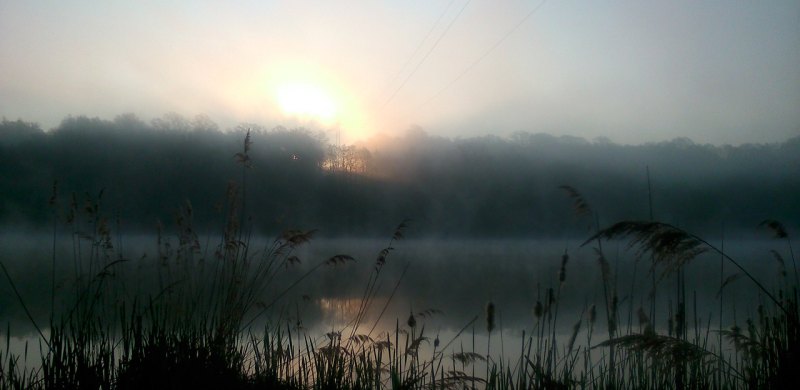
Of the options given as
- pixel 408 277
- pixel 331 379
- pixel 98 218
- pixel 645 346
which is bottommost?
pixel 408 277

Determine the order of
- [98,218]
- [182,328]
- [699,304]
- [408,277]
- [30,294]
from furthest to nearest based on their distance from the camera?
[408,277] → [699,304] → [30,294] → [98,218] → [182,328]

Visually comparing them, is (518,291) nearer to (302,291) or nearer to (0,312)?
(302,291)

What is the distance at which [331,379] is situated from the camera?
3582mm

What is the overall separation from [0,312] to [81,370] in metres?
8.65

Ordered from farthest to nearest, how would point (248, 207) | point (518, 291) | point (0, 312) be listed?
point (518, 291) < point (0, 312) < point (248, 207)

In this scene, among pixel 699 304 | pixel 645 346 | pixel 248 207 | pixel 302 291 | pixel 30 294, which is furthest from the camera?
pixel 302 291

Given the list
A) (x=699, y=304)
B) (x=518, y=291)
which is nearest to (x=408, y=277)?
(x=518, y=291)

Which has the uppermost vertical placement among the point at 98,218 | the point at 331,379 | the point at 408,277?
the point at 98,218

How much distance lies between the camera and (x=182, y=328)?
4031 mm

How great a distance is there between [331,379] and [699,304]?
1174cm

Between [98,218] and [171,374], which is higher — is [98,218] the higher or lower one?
the higher one

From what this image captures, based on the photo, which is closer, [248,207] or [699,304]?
[248,207]

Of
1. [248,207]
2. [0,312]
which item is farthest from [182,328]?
[0,312]

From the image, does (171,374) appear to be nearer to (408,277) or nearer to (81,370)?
(81,370)
